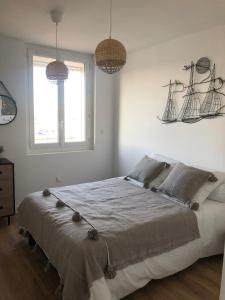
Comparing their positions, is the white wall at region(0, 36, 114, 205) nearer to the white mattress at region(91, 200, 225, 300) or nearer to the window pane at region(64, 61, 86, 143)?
the window pane at region(64, 61, 86, 143)

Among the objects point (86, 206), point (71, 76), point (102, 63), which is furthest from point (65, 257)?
point (71, 76)

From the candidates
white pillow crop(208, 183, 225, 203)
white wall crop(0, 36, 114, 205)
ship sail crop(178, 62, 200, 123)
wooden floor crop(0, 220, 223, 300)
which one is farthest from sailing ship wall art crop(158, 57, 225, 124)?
wooden floor crop(0, 220, 223, 300)

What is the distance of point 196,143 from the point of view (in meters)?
3.41

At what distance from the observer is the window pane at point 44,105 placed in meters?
4.08

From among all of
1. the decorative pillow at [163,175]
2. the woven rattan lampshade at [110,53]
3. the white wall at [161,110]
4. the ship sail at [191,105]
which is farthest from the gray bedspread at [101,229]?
the woven rattan lampshade at [110,53]

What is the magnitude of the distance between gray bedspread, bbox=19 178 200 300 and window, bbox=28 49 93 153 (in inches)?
58.6

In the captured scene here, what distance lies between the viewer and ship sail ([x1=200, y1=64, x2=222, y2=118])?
3.13 m

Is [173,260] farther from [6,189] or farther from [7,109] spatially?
[7,109]

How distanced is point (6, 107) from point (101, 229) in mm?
2493

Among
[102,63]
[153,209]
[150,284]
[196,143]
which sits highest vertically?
[102,63]

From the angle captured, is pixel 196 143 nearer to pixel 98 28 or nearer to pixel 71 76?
pixel 98 28

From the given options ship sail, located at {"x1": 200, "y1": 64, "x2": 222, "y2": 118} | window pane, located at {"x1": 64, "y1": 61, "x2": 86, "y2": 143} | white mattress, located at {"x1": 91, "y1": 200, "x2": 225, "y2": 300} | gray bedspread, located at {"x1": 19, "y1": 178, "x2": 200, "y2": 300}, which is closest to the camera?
gray bedspread, located at {"x1": 19, "y1": 178, "x2": 200, "y2": 300}

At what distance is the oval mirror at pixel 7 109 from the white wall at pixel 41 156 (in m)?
0.07

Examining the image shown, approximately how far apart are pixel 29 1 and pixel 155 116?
2.26 meters
